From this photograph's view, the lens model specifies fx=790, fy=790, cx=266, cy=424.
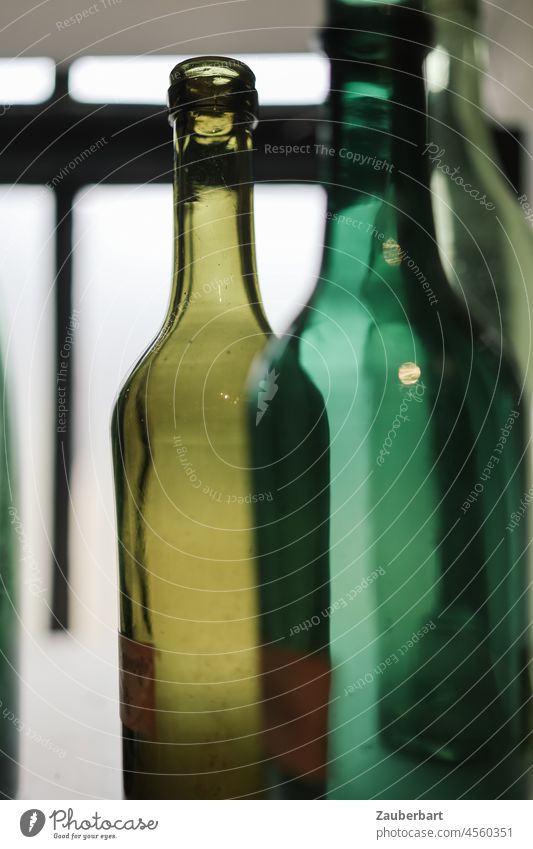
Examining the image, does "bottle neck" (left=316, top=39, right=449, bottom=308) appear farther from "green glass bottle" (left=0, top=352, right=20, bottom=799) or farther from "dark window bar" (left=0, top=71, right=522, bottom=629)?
"green glass bottle" (left=0, top=352, right=20, bottom=799)

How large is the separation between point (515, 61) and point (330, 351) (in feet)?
0.44

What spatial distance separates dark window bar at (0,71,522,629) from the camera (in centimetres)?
28

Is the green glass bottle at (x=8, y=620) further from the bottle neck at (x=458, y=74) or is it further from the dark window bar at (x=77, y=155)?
the bottle neck at (x=458, y=74)

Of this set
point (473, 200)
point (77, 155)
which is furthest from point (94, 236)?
point (473, 200)

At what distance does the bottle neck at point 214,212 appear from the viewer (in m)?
0.26

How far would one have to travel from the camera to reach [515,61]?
295 millimetres

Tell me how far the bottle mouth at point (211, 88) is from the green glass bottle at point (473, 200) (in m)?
0.07

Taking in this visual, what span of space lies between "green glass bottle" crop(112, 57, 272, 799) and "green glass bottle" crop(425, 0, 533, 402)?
7cm

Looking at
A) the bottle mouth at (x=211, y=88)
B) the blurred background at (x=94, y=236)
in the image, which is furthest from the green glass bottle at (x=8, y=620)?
the bottle mouth at (x=211, y=88)

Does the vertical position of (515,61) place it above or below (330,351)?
above

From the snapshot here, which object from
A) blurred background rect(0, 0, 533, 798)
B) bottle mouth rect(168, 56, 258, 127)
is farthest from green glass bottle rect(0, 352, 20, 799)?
bottle mouth rect(168, 56, 258, 127)

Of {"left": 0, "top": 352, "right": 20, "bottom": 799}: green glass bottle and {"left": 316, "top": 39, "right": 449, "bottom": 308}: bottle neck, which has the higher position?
{"left": 316, "top": 39, "right": 449, "bottom": 308}: bottle neck
